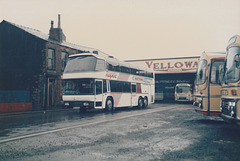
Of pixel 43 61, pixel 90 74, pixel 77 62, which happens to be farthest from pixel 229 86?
pixel 43 61

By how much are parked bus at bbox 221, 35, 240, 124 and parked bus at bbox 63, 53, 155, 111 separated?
8.64 metres

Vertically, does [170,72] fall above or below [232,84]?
above

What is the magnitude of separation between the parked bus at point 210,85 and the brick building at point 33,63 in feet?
53.0

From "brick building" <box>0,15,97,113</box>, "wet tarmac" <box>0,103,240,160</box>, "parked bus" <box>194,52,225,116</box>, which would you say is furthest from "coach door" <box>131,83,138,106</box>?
"wet tarmac" <box>0,103,240,160</box>

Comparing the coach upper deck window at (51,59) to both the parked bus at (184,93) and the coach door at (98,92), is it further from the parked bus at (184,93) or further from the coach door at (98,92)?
the parked bus at (184,93)

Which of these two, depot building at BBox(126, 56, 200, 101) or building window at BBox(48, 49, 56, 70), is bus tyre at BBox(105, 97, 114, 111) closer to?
building window at BBox(48, 49, 56, 70)

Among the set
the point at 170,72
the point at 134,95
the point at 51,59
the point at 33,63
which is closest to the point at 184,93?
the point at 170,72

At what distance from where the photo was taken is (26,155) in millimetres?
4797

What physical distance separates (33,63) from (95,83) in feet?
37.8

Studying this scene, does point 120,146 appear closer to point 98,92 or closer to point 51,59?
point 98,92

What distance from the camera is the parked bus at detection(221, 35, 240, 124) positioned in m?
7.00

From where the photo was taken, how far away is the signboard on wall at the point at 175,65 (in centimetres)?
3678

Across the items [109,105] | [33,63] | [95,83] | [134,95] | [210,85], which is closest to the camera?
[210,85]

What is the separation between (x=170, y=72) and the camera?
37.8m
